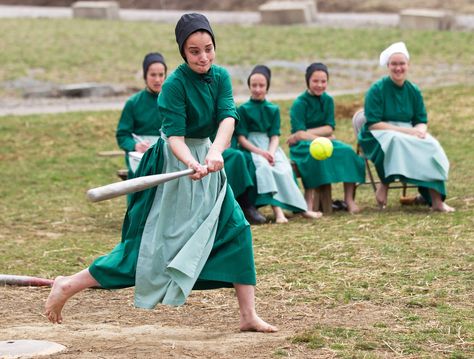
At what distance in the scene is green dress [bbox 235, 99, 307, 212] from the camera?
11.0 metres

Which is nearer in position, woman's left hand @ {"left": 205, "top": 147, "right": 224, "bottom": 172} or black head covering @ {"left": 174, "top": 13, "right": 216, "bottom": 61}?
woman's left hand @ {"left": 205, "top": 147, "right": 224, "bottom": 172}

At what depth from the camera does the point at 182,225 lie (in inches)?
260

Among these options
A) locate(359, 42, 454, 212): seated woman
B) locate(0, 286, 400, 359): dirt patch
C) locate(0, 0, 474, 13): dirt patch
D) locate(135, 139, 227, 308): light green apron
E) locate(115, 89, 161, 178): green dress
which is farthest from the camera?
locate(0, 0, 474, 13): dirt patch

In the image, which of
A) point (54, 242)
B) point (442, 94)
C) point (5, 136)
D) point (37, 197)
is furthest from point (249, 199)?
point (442, 94)

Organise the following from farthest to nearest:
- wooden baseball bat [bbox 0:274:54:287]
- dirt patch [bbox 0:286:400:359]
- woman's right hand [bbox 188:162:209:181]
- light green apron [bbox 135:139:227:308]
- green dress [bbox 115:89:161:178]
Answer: green dress [bbox 115:89:161:178], wooden baseball bat [bbox 0:274:54:287], light green apron [bbox 135:139:227:308], woman's right hand [bbox 188:162:209:181], dirt patch [bbox 0:286:400:359]

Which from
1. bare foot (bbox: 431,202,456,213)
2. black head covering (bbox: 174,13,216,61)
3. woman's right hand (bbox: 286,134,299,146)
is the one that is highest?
black head covering (bbox: 174,13,216,61)

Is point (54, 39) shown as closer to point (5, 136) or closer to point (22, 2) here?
point (5, 136)

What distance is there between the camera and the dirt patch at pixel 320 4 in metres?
29.6

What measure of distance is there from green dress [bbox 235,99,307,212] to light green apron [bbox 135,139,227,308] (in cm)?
428

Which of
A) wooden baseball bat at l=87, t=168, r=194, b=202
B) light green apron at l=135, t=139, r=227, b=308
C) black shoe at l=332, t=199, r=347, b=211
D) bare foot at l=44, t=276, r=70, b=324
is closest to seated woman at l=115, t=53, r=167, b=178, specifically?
black shoe at l=332, t=199, r=347, b=211

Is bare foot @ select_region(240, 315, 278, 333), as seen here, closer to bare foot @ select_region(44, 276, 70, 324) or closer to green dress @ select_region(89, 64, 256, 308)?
green dress @ select_region(89, 64, 256, 308)

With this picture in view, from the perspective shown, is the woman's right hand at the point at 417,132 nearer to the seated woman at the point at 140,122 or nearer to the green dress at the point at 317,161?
the green dress at the point at 317,161

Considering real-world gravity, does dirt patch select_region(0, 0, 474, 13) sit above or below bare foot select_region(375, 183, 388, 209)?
above

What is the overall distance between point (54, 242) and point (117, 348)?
398cm
